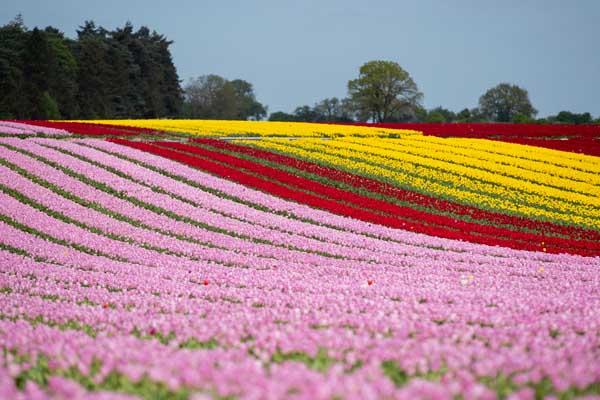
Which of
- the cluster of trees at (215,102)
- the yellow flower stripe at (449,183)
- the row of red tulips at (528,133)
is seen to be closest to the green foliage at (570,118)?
the row of red tulips at (528,133)

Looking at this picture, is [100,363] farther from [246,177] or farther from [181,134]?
[181,134]

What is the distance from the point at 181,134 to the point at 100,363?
144ft

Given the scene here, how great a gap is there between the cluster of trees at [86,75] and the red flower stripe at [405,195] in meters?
49.9

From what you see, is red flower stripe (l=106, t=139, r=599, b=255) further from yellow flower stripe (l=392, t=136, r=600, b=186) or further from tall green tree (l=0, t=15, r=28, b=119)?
tall green tree (l=0, t=15, r=28, b=119)

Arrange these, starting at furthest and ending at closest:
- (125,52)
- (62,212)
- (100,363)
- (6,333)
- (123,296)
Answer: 1. (125,52)
2. (62,212)
3. (123,296)
4. (6,333)
5. (100,363)


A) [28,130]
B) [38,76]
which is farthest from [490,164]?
[38,76]

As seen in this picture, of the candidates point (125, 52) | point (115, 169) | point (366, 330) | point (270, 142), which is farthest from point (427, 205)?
point (125, 52)

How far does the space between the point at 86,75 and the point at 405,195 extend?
241 ft

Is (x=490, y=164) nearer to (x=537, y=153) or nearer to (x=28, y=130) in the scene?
(x=537, y=153)

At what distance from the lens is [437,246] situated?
19.8 m

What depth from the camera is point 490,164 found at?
1539 inches

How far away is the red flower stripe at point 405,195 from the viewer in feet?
81.9

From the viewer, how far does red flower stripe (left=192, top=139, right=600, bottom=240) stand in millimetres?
24953

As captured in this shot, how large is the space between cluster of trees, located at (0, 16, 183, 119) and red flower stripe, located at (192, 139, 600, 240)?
1963 inches
